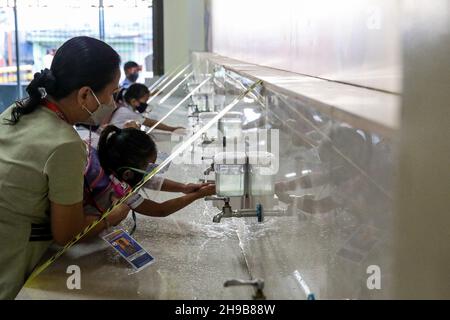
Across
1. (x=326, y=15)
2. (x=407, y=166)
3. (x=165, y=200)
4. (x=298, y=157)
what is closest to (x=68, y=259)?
(x=165, y=200)

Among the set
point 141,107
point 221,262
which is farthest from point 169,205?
point 141,107

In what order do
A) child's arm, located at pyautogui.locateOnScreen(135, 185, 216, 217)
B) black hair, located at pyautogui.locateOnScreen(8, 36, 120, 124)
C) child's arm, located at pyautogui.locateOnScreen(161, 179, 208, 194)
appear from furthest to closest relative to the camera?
child's arm, located at pyautogui.locateOnScreen(161, 179, 208, 194), child's arm, located at pyautogui.locateOnScreen(135, 185, 216, 217), black hair, located at pyautogui.locateOnScreen(8, 36, 120, 124)

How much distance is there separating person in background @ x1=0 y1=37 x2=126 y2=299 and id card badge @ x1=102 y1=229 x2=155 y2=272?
3.4 inches

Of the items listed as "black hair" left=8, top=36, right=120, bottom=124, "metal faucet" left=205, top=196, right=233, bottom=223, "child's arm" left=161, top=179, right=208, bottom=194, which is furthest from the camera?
"child's arm" left=161, top=179, right=208, bottom=194

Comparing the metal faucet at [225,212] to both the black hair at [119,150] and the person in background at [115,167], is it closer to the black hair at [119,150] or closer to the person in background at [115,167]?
the person in background at [115,167]

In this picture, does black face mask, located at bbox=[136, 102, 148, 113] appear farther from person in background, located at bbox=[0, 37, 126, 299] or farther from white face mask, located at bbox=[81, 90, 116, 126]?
person in background, located at bbox=[0, 37, 126, 299]

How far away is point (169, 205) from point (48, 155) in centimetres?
56

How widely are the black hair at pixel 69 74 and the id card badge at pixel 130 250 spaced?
369 millimetres

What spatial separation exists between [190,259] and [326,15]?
2.24 feet

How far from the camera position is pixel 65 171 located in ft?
4.33

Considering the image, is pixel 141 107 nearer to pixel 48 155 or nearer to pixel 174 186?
pixel 174 186

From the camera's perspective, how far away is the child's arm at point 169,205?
5.77ft

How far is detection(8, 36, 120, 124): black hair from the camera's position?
4.65ft

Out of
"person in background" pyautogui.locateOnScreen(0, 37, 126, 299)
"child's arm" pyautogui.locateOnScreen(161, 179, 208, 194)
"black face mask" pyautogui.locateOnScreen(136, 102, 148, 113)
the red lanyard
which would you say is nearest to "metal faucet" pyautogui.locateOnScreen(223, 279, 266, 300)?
"person in background" pyautogui.locateOnScreen(0, 37, 126, 299)
